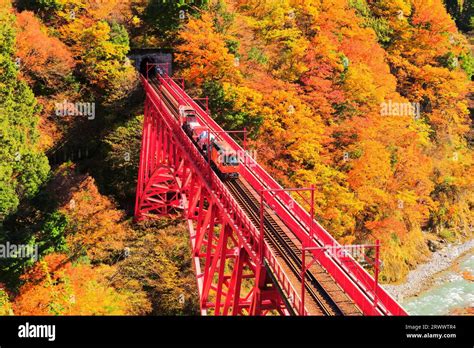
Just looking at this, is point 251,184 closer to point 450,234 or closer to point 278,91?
point 278,91

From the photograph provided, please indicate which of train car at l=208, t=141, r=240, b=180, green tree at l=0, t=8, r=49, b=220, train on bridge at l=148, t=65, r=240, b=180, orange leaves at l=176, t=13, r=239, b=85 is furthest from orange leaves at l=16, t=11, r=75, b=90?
train car at l=208, t=141, r=240, b=180

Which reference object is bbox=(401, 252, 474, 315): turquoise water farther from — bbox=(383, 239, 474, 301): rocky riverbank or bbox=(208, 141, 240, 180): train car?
bbox=(208, 141, 240, 180): train car

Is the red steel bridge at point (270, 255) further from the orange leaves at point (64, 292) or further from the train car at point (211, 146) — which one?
the orange leaves at point (64, 292)

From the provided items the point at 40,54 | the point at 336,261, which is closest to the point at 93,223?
the point at 40,54

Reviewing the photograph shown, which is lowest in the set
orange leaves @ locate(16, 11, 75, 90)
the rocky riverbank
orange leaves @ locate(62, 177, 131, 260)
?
the rocky riverbank

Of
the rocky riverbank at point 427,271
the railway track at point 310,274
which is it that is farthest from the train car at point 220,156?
the rocky riverbank at point 427,271

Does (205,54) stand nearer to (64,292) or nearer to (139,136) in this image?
(139,136)
